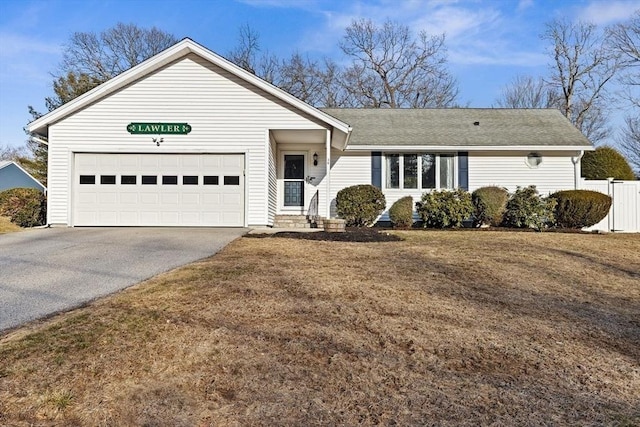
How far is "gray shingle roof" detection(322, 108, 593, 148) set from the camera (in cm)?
1481

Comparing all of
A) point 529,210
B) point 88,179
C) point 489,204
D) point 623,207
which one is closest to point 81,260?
point 88,179

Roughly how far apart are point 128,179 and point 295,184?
5.28 metres

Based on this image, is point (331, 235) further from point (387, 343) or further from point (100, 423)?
point (100, 423)

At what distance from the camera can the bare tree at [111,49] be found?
30625 mm

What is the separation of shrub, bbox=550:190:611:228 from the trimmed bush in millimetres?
4642

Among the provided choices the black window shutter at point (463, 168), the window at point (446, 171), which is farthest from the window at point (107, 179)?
the black window shutter at point (463, 168)

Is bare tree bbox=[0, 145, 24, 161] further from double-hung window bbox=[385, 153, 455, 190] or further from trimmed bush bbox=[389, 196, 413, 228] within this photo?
trimmed bush bbox=[389, 196, 413, 228]

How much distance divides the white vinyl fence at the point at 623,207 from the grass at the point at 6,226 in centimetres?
1812

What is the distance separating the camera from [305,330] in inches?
151

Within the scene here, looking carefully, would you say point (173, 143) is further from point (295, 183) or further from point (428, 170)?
point (428, 170)

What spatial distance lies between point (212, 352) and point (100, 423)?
99 centimetres

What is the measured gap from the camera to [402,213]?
45.0ft

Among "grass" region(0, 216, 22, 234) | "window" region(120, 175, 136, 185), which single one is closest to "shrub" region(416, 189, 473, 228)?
"window" region(120, 175, 136, 185)

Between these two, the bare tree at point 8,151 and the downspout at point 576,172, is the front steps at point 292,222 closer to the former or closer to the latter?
the downspout at point 576,172
